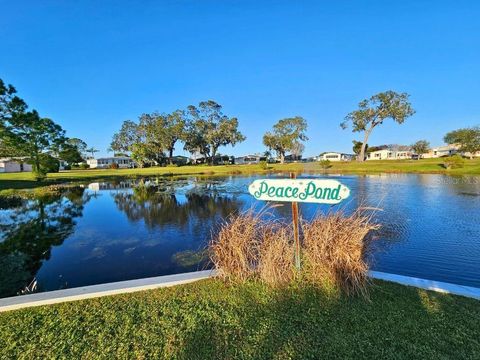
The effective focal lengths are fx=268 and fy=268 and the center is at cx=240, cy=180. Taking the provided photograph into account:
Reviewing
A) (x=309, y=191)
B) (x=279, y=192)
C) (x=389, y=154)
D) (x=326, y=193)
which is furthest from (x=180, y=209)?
(x=389, y=154)

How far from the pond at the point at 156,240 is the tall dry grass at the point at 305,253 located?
0.47m

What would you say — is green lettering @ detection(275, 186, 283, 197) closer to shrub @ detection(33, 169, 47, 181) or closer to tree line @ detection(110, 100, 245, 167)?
shrub @ detection(33, 169, 47, 181)

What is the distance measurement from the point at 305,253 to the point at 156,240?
19.6 ft

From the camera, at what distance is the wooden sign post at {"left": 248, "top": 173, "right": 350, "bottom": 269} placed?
145 inches

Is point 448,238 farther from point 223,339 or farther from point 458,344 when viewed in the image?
point 223,339

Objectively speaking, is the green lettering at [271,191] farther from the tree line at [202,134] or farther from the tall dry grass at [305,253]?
the tree line at [202,134]

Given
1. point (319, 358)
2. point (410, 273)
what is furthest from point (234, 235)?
point (410, 273)

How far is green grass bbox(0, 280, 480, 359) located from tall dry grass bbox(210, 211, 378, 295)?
26 cm

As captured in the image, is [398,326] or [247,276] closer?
[398,326]

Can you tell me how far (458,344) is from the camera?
272cm

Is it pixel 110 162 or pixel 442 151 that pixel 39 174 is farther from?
pixel 442 151

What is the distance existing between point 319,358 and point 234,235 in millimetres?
2105

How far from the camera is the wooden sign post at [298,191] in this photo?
12.1ft

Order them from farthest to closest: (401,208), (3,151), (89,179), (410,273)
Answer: (89,179) → (3,151) → (401,208) → (410,273)
